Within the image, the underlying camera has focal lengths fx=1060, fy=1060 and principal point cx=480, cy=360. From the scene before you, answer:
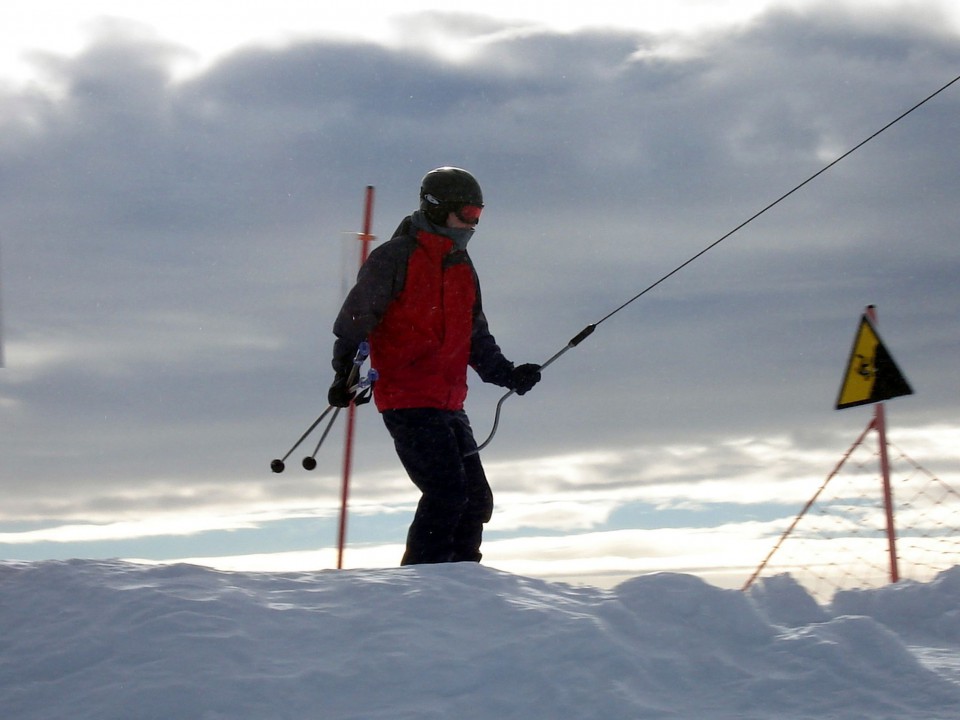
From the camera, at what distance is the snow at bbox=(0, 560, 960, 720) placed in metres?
2.91

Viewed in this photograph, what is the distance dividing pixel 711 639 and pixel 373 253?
8.06ft

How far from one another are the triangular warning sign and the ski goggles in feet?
10.4

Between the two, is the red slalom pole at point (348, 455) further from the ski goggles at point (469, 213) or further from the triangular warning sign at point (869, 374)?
the triangular warning sign at point (869, 374)

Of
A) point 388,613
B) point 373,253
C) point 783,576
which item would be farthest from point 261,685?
point 783,576

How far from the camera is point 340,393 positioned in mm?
5012

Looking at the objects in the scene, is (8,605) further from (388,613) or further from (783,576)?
(783,576)

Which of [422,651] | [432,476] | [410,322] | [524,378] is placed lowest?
[422,651]

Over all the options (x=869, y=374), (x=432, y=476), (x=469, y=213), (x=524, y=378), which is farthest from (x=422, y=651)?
(x=869, y=374)

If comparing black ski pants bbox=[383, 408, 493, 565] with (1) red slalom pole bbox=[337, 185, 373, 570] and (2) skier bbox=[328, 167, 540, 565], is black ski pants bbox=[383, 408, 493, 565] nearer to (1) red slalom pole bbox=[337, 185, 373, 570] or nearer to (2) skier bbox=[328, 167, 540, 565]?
(2) skier bbox=[328, 167, 540, 565]

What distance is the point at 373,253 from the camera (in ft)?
16.5

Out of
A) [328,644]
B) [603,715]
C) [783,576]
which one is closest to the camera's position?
[603,715]

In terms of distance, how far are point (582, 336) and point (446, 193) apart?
3.15 feet

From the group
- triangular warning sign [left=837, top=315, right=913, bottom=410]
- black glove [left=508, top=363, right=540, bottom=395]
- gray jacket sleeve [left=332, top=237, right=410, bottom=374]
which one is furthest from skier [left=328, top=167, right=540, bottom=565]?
triangular warning sign [left=837, top=315, right=913, bottom=410]

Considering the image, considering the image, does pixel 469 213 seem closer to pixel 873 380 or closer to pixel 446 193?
pixel 446 193
